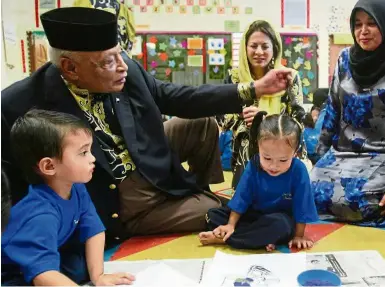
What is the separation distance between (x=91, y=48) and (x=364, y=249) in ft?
3.63

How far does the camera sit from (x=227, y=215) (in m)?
1.61

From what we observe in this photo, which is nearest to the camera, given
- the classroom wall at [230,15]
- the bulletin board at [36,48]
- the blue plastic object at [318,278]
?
the blue plastic object at [318,278]

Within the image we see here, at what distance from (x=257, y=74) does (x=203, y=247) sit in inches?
46.9

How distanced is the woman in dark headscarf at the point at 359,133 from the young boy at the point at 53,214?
3.45 feet

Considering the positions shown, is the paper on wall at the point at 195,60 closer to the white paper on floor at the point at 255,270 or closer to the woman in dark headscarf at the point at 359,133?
the woman in dark headscarf at the point at 359,133

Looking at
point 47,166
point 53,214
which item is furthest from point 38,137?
point 53,214

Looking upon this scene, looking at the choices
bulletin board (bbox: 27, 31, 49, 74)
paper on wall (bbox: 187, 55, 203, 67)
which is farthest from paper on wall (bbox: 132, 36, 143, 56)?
bulletin board (bbox: 27, 31, 49, 74)

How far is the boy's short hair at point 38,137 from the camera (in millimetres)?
1134

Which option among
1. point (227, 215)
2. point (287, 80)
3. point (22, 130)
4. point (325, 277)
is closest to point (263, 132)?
point (287, 80)

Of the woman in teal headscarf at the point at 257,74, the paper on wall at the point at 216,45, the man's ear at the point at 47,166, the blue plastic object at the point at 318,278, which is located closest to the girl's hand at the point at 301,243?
the blue plastic object at the point at 318,278

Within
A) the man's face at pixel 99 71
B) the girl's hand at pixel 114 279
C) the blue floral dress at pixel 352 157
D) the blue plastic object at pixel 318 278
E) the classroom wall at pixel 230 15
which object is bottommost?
the blue plastic object at pixel 318 278

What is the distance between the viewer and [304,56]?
12.7 ft

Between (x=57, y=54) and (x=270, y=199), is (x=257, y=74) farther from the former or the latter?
(x=57, y=54)

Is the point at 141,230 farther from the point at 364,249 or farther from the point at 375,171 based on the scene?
the point at 375,171
